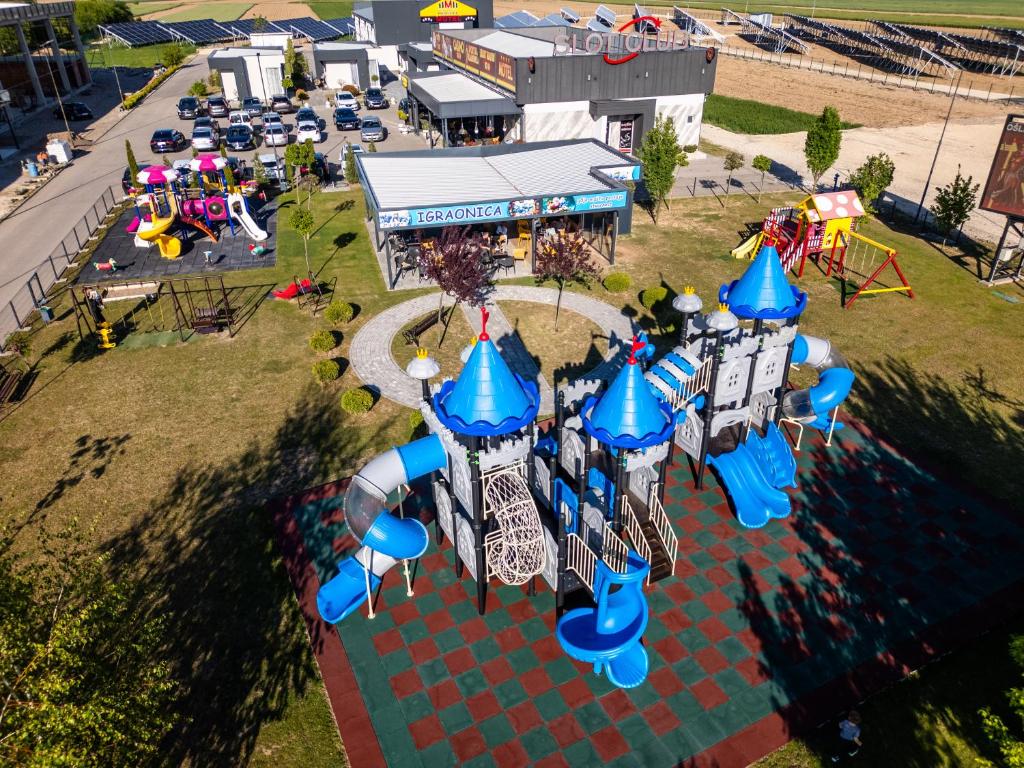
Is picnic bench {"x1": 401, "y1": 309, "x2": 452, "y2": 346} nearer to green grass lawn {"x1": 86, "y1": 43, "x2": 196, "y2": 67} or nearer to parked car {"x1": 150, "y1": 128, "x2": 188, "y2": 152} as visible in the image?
parked car {"x1": 150, "y1": 128, "x2": 188, "y2": 152}

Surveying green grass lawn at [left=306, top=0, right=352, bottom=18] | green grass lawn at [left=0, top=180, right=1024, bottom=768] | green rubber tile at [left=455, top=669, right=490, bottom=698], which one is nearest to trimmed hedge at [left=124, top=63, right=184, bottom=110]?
green grass lawn at [left=0, top=180, right=1024, bottom=768]

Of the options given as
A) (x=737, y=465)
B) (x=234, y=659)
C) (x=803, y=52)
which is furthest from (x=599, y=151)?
(x=803, y=52)

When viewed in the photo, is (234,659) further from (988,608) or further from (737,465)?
(988,608)

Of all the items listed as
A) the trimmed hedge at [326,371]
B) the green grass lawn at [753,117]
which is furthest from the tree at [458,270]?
the green grass lawn at [753,117]

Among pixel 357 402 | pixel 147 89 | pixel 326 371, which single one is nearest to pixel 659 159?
pixel 326 371

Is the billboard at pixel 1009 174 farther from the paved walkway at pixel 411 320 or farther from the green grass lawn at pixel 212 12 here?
the green grass lawn at pixel 212 12
